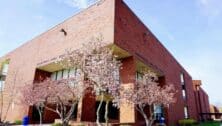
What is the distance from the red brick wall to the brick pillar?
1158 mm

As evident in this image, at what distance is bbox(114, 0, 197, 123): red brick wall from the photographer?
1972cm

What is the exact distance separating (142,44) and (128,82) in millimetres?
6006

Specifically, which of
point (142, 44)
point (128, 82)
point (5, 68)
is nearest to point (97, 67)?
point (128, 82)

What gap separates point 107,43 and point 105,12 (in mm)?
3775

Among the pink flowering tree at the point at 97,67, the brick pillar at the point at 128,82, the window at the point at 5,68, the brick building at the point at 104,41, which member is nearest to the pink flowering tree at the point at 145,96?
the brick pillar at the point at 128,82

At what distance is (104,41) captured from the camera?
1831 centimetres

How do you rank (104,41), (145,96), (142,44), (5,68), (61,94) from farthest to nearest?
(5,68)
(142,44)
(104,41)
(145,96)
(61,94)

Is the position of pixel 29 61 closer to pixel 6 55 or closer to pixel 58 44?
pixel 58 44

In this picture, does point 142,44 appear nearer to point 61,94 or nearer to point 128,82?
point 128,82

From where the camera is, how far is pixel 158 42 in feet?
97.3

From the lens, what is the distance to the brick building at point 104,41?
1938 cm

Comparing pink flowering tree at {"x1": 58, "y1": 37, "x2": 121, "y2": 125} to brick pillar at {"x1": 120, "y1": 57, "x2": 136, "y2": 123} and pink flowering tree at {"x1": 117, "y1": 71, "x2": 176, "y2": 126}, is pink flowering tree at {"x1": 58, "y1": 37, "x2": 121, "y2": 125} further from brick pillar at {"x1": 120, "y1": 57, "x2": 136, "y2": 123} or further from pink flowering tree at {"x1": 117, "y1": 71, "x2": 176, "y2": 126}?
brick pillar at {"x1": 120, "y1": 57, "x2": 136, "y2": 123}

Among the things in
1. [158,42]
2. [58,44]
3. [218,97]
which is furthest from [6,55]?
[218,97]

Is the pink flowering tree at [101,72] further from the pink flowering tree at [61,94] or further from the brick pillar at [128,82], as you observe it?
the brick pillar at [128,82]
